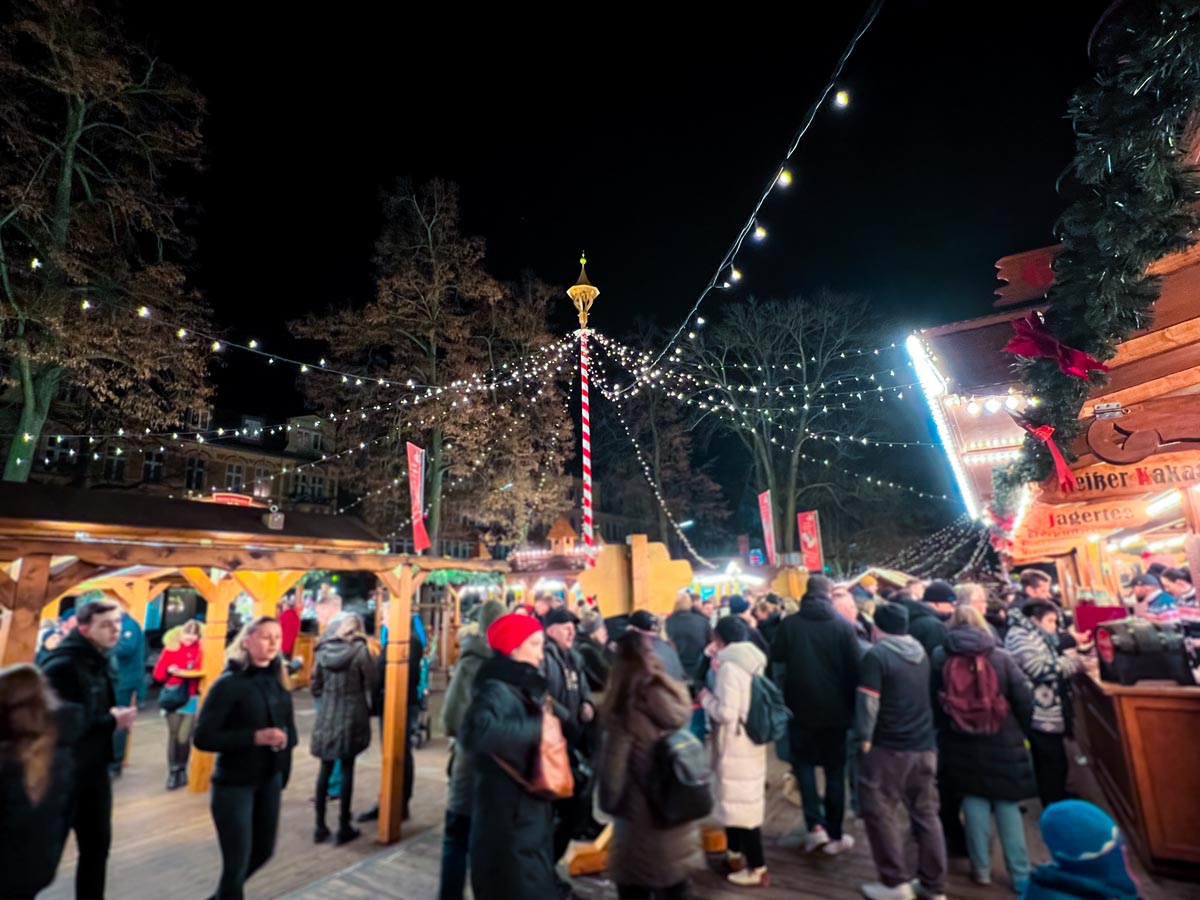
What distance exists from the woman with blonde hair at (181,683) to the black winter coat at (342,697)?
230 centimetres

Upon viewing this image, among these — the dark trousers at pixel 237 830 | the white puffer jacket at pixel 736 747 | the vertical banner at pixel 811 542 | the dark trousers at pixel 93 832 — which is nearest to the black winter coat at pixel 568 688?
the white puffer jacket at pixel 736 747

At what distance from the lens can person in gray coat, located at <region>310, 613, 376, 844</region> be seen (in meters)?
5.15

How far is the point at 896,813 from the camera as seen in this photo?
380 cm

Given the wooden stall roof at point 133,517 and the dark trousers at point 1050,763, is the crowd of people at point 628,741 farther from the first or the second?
the wooden stall roof at point 133,517

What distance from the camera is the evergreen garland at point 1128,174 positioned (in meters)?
2.38

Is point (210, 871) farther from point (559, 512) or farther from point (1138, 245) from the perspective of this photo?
point (559, 512)

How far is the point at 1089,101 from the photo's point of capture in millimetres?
2730

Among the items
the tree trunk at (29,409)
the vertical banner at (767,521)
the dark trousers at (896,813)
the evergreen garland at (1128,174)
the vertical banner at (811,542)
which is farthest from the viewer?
the vertical banner at (767,521)

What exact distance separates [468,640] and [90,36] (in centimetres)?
1473

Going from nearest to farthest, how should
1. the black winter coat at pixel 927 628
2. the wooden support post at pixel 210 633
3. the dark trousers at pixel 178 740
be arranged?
the black winter coat at pixel 927 628 → the wooden support post at pixel 210 633 → the dark trousers at pixel 178 740

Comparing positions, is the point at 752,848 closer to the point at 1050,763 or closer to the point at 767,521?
the point at 1050,763

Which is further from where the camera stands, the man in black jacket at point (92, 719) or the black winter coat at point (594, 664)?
the black winter coat at point (594, 664)

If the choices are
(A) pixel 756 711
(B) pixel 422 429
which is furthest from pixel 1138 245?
(B) pixel 422 429

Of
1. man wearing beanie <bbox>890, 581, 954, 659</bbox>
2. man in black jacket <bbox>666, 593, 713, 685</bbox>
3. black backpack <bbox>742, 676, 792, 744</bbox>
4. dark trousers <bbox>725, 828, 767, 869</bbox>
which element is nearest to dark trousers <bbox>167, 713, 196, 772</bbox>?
man in black jacket <bbox>666, 593, 713, 685</bbox>
